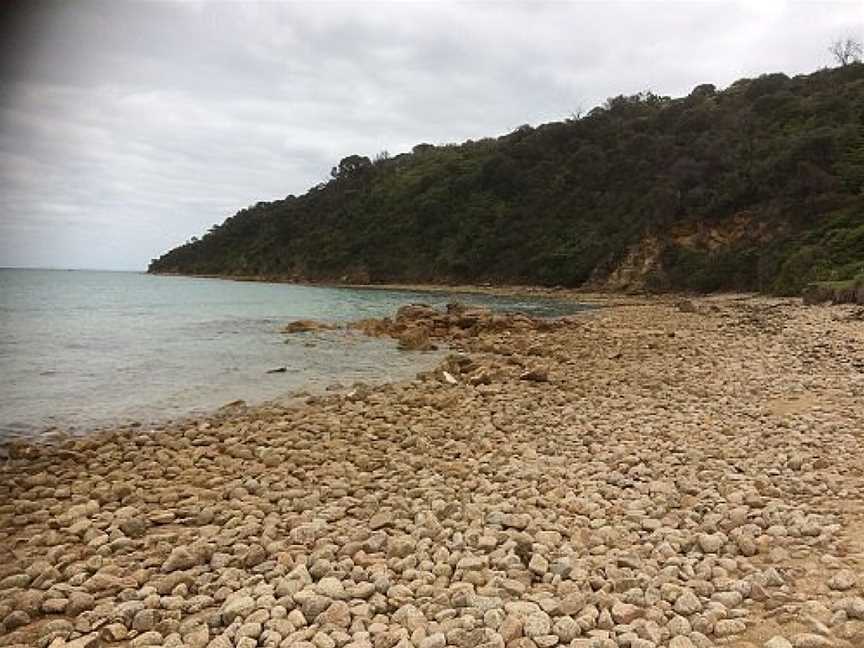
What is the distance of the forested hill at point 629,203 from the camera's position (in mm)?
44844

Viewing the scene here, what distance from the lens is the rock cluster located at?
388 cm

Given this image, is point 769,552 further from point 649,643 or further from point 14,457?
point 14,457

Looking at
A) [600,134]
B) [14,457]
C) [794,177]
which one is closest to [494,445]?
[14,457]

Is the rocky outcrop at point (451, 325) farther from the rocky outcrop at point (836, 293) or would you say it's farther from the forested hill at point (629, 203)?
the forested hill at point (629, 203)

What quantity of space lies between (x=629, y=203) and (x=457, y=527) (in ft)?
195

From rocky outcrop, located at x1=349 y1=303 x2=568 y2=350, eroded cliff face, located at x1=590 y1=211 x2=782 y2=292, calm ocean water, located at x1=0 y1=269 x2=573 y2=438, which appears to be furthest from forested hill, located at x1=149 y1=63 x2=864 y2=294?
calm ocean water, located at x1=0 y1=269 x2=573 y2=438

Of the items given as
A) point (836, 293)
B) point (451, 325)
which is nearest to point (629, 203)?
point (836, 293)

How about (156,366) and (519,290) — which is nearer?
(156,366)

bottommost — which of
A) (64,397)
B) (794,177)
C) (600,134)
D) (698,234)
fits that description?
(64,397)

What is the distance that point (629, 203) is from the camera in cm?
6028

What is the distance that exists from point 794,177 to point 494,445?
4770 centimetres

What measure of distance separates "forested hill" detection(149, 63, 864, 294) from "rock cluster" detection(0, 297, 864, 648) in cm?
3046

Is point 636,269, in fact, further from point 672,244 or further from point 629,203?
point 629,203

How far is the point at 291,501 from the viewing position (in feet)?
20.7
